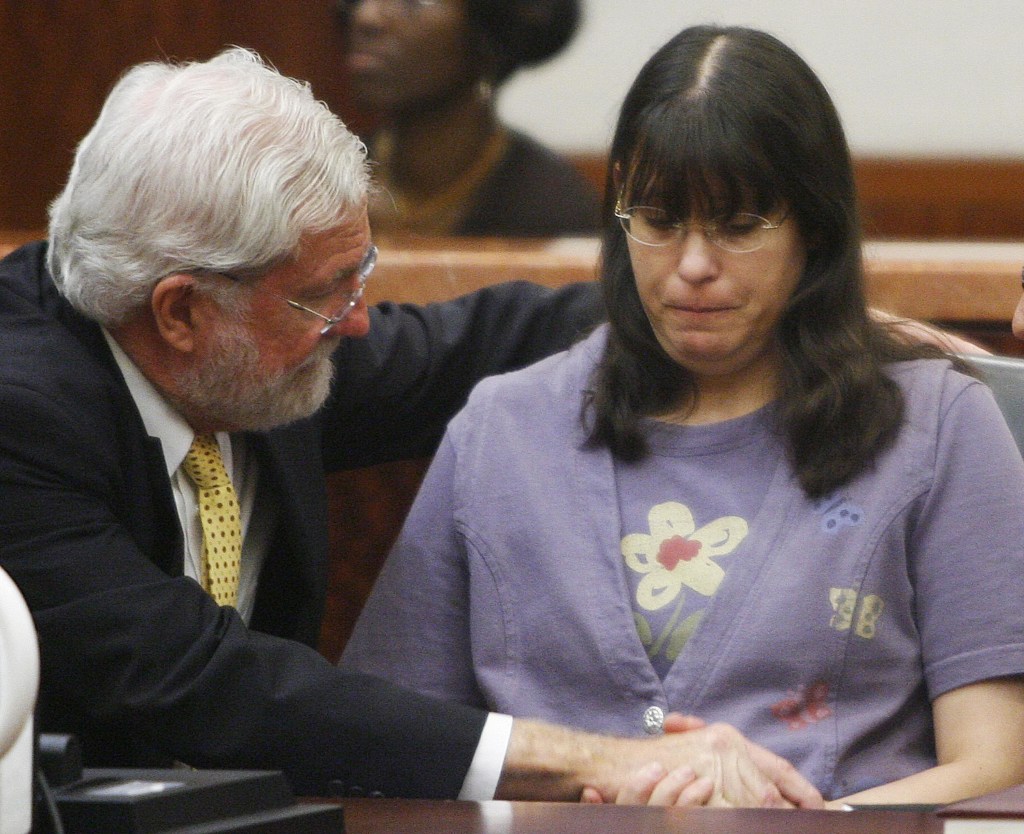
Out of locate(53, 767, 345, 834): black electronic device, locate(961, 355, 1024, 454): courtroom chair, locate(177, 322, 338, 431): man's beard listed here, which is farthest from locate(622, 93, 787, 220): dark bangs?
locate(53, 767, 345, 834): black electronic device

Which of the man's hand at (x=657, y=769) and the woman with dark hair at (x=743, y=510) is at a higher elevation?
the woman with dark hair at (x=743, y=510)

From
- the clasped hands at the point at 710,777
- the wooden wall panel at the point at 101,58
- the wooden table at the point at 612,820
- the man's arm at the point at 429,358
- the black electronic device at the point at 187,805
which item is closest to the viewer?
the black electronic device at the point at 187,805

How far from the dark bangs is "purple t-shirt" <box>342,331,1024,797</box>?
26 cm

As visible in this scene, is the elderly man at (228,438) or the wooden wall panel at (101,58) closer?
the elderly man at (228,438)

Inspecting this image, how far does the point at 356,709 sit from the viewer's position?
5.33 ft

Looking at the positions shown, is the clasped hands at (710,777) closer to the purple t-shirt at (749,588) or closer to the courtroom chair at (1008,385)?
the purple t-shirt at (749,588)

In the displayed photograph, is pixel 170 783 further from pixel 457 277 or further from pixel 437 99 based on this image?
pixel 437 99

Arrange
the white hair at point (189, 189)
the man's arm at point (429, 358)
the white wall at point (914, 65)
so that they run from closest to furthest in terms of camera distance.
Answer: the white hair at point (189, 189) < the man's arm at point (429, 358) < the white wall at point (914, 65)

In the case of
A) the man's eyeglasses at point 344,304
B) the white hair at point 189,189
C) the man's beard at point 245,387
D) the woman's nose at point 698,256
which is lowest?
the man's beard at point 245,387

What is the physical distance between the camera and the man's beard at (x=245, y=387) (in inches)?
75.0

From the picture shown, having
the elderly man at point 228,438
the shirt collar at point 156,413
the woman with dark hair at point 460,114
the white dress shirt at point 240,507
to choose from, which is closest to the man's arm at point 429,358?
the elderly man at point 228,438

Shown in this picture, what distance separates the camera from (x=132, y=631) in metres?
1.66

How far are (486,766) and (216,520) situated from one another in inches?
20.3

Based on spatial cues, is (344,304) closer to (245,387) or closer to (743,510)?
(245,387)
